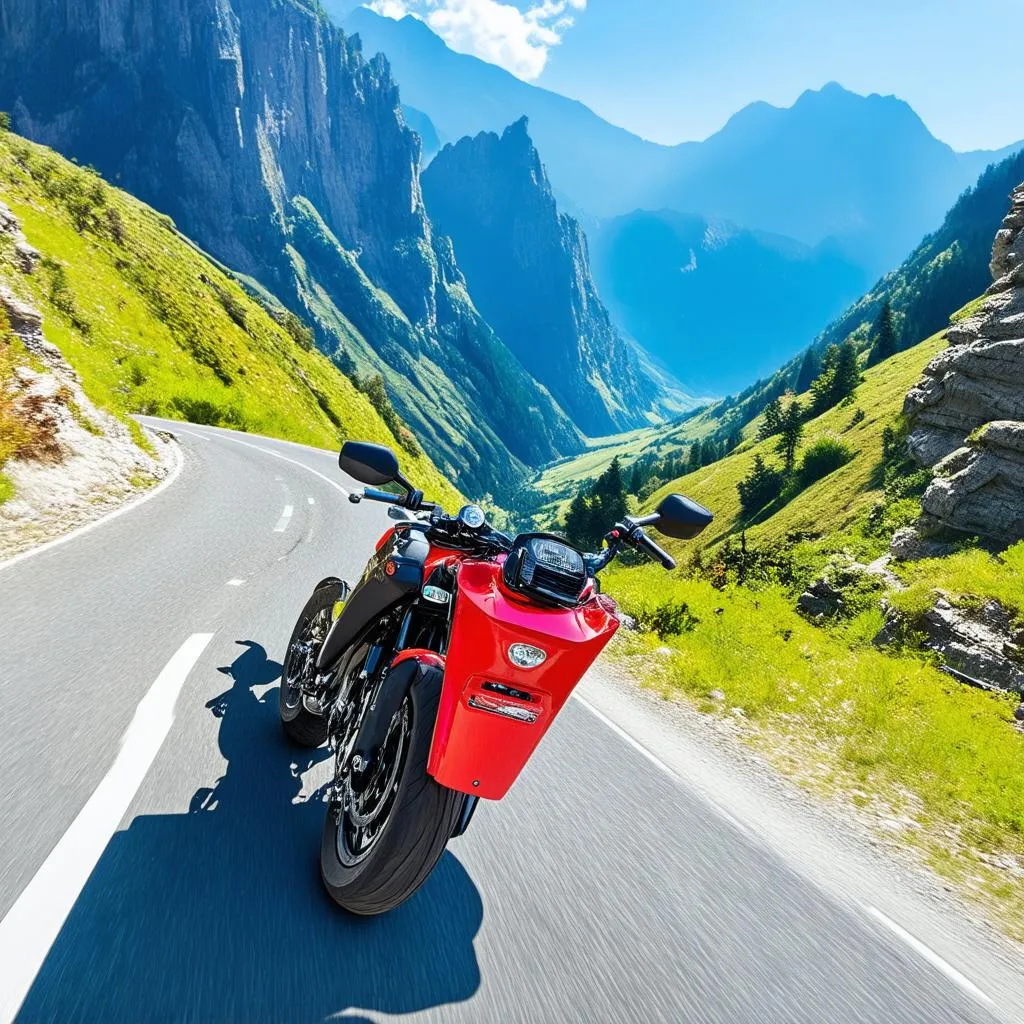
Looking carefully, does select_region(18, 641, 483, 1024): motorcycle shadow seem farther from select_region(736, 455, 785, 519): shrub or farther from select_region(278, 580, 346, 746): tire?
select_region(736, 455, 785, 519): shrub

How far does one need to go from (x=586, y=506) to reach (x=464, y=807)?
243 ft

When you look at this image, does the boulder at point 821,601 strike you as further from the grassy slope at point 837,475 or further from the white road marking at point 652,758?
the grassy slope at point 837,475

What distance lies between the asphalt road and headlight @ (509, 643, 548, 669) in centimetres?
131

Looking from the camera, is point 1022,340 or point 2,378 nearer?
point 2,378

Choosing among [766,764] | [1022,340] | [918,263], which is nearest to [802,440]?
[1022,340]

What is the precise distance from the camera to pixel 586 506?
76.0 meters

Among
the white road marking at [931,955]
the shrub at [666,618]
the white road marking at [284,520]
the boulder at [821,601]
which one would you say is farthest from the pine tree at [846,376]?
the white road marking at [931,955]

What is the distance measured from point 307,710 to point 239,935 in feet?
4.68

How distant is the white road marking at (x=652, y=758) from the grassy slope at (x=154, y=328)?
14395 millimetres

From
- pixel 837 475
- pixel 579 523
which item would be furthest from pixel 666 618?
pixel 579 523

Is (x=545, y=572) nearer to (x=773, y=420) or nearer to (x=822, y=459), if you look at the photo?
(x=822, y=459)

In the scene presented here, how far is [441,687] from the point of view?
102 inches

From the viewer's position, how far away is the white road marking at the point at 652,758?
15.2 feet

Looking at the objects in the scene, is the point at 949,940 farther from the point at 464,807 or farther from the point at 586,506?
the point at 586,506
